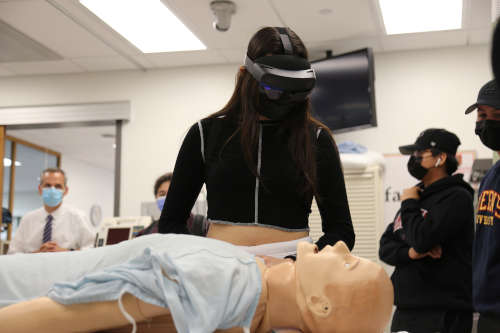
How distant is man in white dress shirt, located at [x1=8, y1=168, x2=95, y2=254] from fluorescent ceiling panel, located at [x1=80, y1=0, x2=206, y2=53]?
139 centimetres

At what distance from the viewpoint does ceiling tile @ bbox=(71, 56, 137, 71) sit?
19.4ft

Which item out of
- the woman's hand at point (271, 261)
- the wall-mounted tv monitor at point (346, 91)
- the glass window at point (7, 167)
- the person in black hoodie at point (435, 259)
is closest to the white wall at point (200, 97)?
the wall-mounted tv monitor at point (346, 91)

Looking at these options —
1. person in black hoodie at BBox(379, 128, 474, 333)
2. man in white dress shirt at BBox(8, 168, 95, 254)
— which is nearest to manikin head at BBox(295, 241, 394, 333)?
person in black hoodie at BBox(379, 128, 474, 333)

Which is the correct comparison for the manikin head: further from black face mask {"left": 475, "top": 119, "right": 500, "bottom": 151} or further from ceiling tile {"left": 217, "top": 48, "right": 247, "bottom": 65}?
ceiling tile {"left": 217, "top": 48, "right": 247, "bottom": 65}

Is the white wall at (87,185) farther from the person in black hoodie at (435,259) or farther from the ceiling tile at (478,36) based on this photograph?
the person in black hoodie at (435,259)

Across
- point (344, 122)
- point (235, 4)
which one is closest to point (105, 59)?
point (235, 4)

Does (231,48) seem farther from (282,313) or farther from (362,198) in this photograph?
(282,313)

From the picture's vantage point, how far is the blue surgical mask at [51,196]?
4840mm

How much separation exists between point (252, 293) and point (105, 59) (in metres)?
5.21

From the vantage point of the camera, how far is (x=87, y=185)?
11.6 metres

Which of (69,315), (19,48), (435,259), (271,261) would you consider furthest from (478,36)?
(69,315)

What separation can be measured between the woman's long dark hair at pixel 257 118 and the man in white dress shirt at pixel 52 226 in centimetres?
346

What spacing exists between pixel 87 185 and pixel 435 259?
9.60 metres

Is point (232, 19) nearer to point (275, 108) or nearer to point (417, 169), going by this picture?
point (417, 169)
